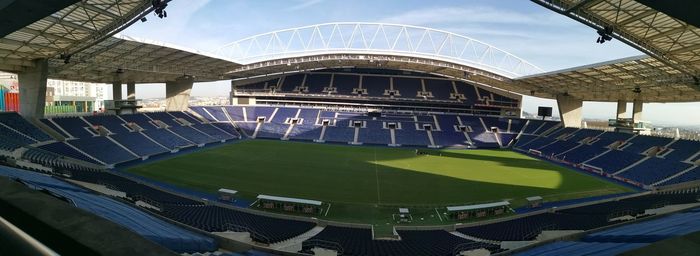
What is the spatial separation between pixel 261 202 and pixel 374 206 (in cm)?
744

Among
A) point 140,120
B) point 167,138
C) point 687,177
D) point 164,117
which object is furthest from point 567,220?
point 164,117

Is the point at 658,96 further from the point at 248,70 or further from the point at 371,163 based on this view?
the point at 248,70

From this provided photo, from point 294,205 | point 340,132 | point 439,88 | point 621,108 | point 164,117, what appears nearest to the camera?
point 294,205

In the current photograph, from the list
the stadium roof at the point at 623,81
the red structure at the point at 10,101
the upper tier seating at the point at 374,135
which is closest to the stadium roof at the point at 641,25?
the stadium roof at the point at 623,81

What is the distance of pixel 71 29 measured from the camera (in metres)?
24.1

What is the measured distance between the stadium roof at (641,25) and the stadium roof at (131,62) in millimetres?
32771

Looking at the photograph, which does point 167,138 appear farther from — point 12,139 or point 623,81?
point 623,81

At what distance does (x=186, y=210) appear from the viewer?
19.4 metres

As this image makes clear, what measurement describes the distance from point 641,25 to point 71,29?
1456 inches

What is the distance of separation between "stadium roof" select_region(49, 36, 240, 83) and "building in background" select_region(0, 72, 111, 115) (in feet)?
26.5

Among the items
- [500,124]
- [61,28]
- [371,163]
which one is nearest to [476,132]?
[500,124]

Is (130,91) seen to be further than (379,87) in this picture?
No

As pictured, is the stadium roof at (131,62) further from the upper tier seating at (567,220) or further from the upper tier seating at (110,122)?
the upper tier seating at (567,220)

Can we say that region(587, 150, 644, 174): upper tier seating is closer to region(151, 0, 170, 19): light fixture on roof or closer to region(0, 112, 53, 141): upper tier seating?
region(151, 0, 170, 19): light fixture on roof
